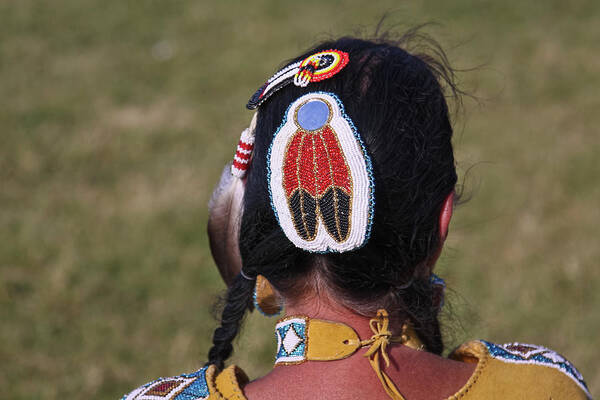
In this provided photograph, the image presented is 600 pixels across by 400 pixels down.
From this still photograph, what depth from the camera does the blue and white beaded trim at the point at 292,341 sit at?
58.2 inches

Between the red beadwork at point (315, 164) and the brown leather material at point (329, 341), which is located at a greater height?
the red beadwork at point (315, 164)

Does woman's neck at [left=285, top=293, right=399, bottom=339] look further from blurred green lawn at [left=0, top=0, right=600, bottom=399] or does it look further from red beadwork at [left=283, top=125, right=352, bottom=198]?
blurred green lawn at [left=0, top=0, right=600, bottom=399]

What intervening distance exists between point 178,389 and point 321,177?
575 millimetres

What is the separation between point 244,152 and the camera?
63.3 inches

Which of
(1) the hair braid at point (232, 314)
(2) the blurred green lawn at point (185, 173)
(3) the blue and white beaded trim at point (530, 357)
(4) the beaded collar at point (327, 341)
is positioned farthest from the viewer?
(2) the blurred green lawn at point (185, 173)

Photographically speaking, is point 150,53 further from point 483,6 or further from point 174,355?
point 174,355

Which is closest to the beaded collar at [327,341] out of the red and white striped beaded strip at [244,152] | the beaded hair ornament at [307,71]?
the red and white striped beaded strip at [244,152]

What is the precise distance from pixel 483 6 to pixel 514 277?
468cm

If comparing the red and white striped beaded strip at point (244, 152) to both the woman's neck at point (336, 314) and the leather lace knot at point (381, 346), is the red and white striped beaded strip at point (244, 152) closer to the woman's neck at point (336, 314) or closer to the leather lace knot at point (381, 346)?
the woman's neck at point (336, 314)

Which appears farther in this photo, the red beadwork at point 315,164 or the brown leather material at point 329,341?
the brown leather material at point 329,341

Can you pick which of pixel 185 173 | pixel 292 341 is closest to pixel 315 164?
pixel 292 341

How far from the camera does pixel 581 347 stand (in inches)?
149

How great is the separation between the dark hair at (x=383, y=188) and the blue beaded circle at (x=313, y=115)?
0.05 meters

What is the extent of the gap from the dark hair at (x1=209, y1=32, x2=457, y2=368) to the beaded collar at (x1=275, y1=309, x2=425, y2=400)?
0.06 m
